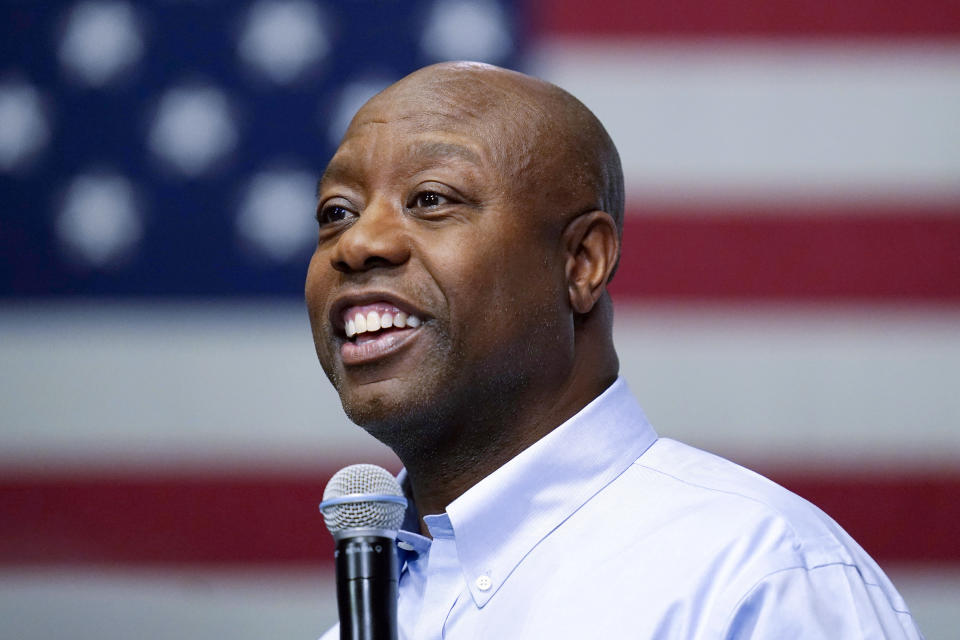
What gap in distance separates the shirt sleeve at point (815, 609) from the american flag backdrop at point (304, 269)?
4.55 ft

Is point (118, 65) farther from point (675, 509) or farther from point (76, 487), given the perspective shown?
point (675, 509)

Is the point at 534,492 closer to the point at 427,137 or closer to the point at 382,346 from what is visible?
the point at 382,346

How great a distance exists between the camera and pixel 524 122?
1.40m

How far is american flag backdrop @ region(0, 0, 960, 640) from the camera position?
2475 mm

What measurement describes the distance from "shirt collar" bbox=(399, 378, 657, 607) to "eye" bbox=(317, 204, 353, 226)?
357mm

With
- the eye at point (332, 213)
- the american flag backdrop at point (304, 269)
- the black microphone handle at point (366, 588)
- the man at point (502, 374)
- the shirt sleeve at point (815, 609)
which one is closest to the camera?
the black microphone handle at point (366, 588)

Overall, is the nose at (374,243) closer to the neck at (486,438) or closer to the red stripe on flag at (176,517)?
the neck at (486,438)

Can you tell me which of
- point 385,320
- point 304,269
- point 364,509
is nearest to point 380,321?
point 385,320

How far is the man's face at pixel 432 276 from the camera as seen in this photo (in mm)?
1294

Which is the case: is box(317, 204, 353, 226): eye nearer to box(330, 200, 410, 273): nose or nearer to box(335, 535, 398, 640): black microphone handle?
box(330, 200, 410, 273): nose

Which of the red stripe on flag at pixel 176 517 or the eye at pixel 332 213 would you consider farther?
the red stripe on flag at pixel 176 517

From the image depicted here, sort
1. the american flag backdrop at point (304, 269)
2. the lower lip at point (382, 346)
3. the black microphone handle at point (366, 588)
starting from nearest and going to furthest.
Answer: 1. the black microphone handle at point (366, 588)
2. the lower lip at point (382, 346)
3. the american flag backdrop at point (304, 269)

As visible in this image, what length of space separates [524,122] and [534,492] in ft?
1.45

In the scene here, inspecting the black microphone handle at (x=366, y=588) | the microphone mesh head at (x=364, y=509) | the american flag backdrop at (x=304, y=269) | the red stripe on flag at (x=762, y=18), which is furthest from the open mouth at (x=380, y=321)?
the red stripe on flag at (x=762, y=18)
